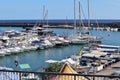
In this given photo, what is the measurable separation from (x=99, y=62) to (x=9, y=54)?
18.3m

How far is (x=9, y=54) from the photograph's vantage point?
4872 cm

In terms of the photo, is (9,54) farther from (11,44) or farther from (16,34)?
(16,34)

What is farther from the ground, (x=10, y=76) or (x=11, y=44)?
(x=10, y=76)

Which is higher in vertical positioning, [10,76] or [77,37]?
[10,76]

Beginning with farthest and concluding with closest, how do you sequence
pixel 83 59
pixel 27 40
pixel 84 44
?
pixel 84 44 < pixel 27 40 < pixel 83 59

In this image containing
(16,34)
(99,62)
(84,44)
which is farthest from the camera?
(16,34)

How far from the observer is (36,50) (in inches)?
2205

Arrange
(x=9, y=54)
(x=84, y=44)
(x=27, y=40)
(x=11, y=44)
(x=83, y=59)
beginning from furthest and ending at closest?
(x=84, y=44) < (x=27, y=40) < (x=11, y=44) < (x=9, y=54) < (x=83, y=59)

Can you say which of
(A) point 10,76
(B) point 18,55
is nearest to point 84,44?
(B) point 18,55

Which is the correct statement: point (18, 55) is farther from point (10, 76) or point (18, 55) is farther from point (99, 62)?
point (10, 76)

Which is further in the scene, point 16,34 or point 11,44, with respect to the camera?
point 16,34

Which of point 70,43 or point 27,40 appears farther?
point 70,43

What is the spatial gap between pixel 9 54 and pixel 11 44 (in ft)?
23.3

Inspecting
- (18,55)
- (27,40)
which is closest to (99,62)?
(18,55)
